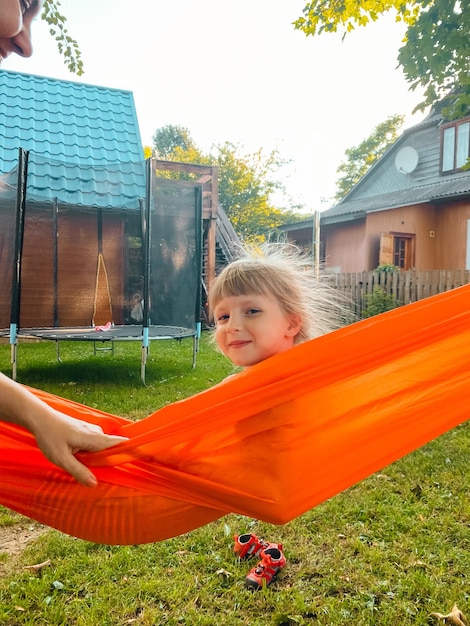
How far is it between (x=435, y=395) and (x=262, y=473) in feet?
1.45

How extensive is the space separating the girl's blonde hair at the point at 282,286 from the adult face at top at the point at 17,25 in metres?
0.61

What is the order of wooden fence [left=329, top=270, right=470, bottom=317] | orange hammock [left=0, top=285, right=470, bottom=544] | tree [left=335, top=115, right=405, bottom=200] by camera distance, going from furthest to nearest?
1. tree [left=335, top=115, right=405, bottom=200]
2. wooden fence [left=329, top=270, right=470, bottom=317]
3. orange hammock [left=0, top=285, right=470, bottom=544]

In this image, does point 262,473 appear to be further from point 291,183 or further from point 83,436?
point 291,183

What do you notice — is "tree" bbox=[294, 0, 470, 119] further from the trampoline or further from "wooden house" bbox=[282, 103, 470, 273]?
"wooden house" bbox=[282, 103, 470, 273]

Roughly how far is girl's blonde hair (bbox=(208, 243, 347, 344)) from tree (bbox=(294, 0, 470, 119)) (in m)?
1.92

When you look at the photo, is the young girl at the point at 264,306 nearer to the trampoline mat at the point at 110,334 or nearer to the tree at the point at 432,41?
the tree at the point at 432,41

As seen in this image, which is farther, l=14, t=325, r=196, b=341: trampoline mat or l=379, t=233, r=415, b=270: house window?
l=379, t=233, r=415, b=270: house window

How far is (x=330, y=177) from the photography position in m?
25.2

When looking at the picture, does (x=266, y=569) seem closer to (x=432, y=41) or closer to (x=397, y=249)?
(x=432, y=41)

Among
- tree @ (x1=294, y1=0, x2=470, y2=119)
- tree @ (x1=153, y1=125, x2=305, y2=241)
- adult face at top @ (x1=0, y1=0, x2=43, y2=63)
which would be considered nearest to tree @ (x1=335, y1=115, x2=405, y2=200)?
tree @ (x1=153, y1=125, x2=305, y2=241)

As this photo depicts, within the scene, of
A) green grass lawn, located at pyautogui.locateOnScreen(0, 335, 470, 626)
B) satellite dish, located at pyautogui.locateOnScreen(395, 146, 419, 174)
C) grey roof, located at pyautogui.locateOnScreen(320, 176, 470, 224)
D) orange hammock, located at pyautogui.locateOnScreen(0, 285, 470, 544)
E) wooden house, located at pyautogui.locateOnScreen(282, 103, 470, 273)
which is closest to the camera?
orange hammock, located at pyautogui.locateOnScreen(0, 285, 470, 544)

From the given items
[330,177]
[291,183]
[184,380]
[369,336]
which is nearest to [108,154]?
[184,380]

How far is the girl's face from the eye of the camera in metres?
1.11

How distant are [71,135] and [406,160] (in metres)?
8.33
